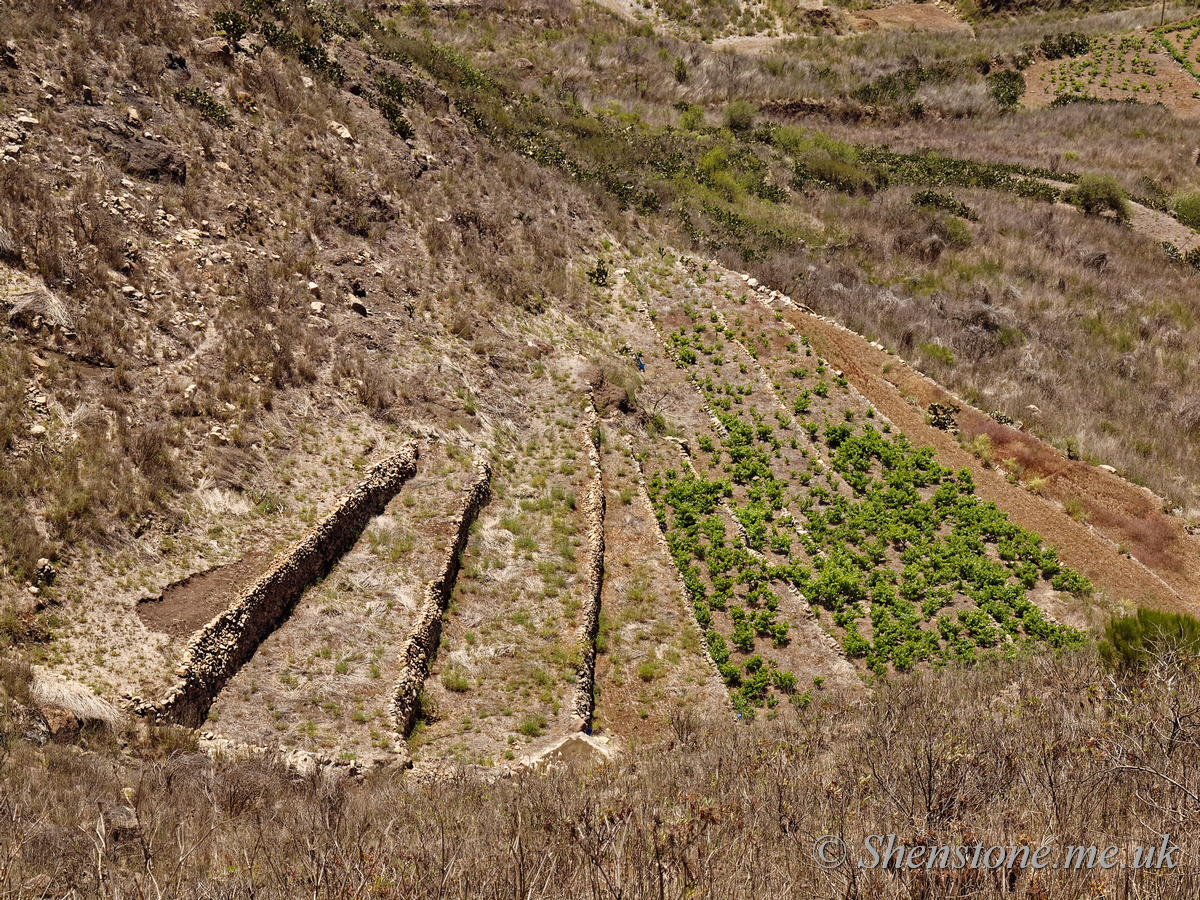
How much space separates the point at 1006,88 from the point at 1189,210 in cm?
1741

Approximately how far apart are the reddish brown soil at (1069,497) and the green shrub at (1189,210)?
24646mm

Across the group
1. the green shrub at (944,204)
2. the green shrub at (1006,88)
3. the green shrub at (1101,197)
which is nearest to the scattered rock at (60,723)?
the green shrub at (944,204)

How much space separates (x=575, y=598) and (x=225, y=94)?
1657 centimetres

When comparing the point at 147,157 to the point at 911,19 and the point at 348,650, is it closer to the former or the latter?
the point at 348,650

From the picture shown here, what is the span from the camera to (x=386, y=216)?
2217cm

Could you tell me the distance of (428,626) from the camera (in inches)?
537

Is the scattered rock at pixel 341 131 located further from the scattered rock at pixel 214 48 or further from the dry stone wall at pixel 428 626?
the dry stone wall at pixel 428 626

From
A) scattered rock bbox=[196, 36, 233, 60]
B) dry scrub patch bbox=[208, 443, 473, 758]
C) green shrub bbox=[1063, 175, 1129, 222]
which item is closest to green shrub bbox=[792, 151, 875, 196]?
green shrub bbox=[1063, 175, 1129, 222]

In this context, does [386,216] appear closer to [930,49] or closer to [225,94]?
[225,94]

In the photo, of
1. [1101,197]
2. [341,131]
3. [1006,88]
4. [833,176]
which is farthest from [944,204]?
[341,131]

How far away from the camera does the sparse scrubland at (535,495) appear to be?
6.77m

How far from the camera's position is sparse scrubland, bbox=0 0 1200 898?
6.77 meters

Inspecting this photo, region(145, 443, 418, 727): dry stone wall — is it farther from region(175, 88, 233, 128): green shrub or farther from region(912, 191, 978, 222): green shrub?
region(912, 191, 978, 222): green shrub

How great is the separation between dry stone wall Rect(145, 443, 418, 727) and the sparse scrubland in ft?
0.60
